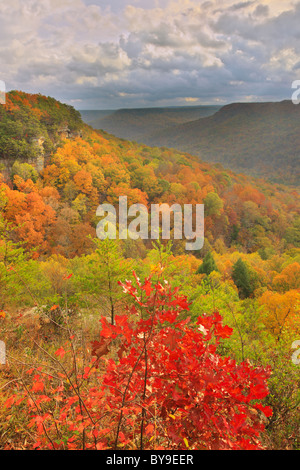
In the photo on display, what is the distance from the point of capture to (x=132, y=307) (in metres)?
2.31

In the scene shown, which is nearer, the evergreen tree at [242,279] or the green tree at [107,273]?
the green tree at [107,273]

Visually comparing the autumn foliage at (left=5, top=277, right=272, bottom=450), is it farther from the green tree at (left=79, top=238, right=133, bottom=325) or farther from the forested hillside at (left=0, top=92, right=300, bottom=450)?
the green tree at (left=79, top=238, right=133, bottom=325)

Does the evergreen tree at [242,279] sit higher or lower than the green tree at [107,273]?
lower

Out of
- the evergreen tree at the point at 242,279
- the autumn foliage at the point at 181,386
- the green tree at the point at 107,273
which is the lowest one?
the evergreen tree at the point at 242,279

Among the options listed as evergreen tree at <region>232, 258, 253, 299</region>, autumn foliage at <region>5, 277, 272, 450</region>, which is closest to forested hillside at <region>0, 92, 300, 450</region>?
autumn foliage at <region>5, 277, 272, 450</region>

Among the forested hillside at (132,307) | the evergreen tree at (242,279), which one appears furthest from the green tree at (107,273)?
the evergreen tree at (242,279)

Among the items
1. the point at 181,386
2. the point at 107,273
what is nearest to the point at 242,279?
the point at 107,273

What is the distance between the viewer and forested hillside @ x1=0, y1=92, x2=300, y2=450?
6.94 ft

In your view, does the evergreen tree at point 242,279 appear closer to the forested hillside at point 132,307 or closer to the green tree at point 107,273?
the forested hillside at point 132,307

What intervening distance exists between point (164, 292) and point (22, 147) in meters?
46.4

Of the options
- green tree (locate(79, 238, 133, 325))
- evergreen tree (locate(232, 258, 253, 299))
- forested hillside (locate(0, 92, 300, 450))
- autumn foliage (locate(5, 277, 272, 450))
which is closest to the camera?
autumn foliage (locate(5, 277, 272, 450))

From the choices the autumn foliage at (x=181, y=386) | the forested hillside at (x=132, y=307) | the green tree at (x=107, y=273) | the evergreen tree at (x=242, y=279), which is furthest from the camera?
the evergreen tree at (x=242, y=279)

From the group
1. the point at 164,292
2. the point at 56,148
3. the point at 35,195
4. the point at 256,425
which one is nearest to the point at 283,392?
the point at 256,425

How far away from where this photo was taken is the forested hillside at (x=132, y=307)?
6.94 feet
